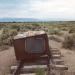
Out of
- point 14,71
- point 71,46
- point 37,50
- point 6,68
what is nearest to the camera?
point 14,71

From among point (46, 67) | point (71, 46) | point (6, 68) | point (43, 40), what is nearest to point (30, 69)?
point (46, 67)

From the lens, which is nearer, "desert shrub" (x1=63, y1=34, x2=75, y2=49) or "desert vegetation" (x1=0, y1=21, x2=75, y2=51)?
"desert shrub" (x1=63, y1=34, x2=75, y2=49)

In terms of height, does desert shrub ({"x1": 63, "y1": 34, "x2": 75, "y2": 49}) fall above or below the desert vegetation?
above

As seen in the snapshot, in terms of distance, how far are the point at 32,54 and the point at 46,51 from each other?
0.78 m

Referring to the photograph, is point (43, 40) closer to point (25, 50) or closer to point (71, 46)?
point (25, 50)

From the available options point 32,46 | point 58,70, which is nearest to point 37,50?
point 32,46

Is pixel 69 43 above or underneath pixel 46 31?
above

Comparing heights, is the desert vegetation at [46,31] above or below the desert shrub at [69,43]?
below

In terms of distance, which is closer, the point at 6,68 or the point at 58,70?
the point at 58,70

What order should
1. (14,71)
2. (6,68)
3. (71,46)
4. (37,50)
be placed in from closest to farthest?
(14,71) → (6,68) → (37,50) → (71,46)

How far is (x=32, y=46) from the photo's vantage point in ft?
41.8

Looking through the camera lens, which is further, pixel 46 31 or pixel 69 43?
pixel 46 31

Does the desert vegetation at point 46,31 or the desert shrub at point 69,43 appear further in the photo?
the desert vegetation at point 46,31

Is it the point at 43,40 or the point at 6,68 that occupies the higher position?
the point at 43,40
